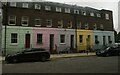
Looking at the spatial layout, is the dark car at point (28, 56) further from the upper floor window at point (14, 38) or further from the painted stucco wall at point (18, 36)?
the upper floor window at point (14, 38)

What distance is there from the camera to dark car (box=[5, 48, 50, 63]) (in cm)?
2480

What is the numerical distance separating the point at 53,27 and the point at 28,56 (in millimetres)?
14300

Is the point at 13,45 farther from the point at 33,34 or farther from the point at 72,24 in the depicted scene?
the point at 72,24

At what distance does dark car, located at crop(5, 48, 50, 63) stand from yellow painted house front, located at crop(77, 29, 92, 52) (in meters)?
15.9

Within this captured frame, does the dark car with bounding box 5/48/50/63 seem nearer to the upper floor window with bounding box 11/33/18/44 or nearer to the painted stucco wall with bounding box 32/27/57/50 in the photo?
the upper floor window with bounding box 11/33/18/44

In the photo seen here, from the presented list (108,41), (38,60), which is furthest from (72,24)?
(38,60)

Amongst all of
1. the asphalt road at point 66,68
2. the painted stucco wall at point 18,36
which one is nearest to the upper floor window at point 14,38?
the painted stucco wall at point 18,36

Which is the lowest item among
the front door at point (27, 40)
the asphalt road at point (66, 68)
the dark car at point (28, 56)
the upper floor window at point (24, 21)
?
the asphalt road at point (66, 68)

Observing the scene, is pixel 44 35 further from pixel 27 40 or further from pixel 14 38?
pixel 14 38

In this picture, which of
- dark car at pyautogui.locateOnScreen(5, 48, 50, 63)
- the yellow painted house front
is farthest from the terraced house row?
dark car at pyautogui.locateOnScreen(5, 48, 50, 63)

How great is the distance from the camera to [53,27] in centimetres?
3906

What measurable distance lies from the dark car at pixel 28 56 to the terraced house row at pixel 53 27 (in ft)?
28.8

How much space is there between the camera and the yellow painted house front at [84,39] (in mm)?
42375

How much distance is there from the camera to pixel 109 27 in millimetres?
50188
